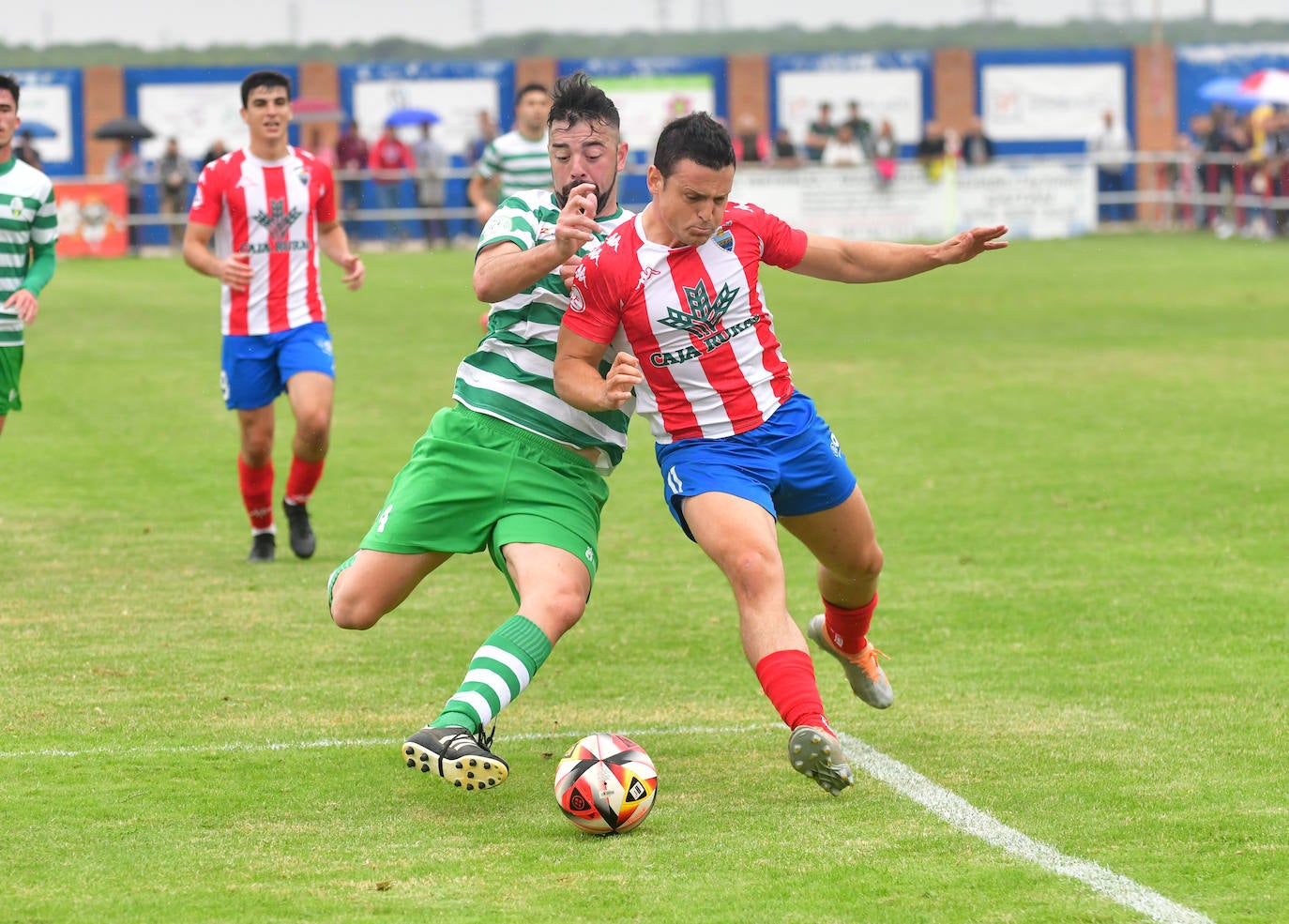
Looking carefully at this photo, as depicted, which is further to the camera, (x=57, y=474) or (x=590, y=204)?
(x=57, y=474)

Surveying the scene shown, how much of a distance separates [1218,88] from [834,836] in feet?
109

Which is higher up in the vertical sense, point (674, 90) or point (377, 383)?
point (674, 90)

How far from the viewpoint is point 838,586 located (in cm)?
614

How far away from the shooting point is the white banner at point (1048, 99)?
147ft

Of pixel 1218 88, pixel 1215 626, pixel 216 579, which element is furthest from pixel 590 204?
pixel 1218 88

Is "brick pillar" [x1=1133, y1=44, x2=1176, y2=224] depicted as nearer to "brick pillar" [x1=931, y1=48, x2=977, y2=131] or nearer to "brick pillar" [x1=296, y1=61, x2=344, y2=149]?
"brick pillar" [x1=931, y1=48, x2=977, y2=131]

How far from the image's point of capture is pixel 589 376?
5285 millimetres

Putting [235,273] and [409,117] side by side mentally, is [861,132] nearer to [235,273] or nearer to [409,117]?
[409,117]

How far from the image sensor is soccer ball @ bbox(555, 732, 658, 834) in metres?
4.86

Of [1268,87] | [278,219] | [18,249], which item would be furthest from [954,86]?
[18,249]

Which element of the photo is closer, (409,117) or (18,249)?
(18,249)

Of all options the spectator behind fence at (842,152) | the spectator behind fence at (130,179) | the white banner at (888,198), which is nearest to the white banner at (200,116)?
the spectator behind fence at (130,179)

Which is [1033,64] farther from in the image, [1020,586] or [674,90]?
[1020,586]

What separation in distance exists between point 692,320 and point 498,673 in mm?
1219
